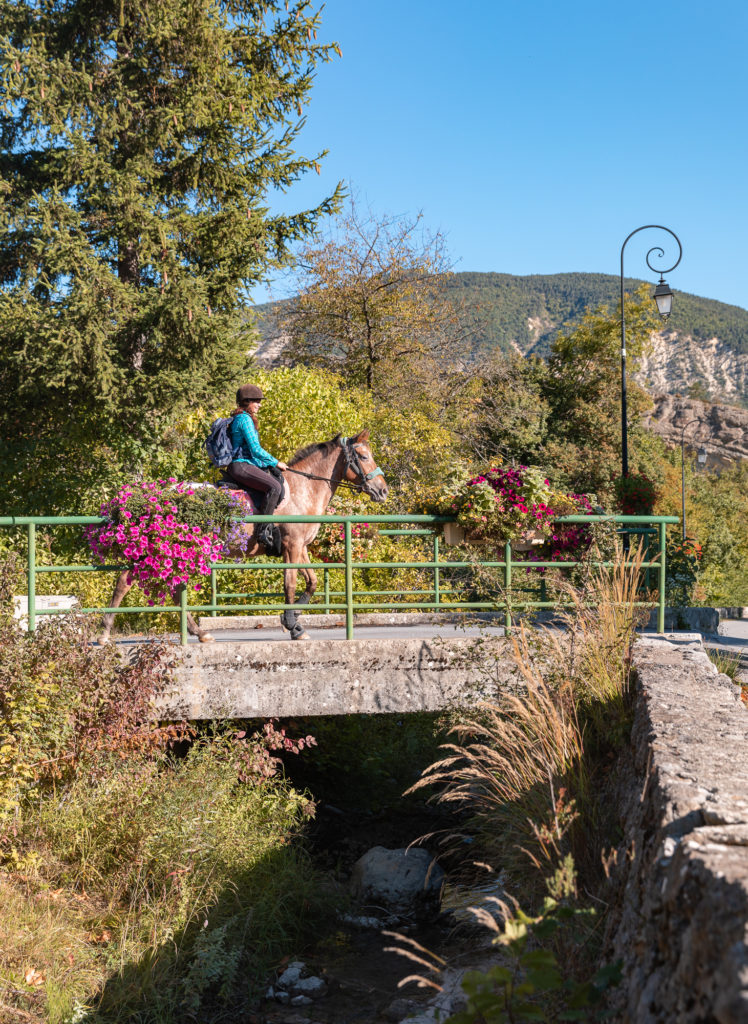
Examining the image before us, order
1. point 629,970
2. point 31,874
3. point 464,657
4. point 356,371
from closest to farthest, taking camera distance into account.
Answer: point 629,970 → point 31,874 → point 464,657 → point 356,371

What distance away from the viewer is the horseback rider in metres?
8.55

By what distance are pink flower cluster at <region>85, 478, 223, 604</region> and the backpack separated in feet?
3.55

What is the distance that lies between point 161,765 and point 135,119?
13079mm

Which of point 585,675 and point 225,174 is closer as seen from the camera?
point 585,675

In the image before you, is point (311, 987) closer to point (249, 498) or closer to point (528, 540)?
point (528, 540)

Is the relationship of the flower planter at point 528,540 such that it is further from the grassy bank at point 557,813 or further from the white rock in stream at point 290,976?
the white rock in stream at point 290,976

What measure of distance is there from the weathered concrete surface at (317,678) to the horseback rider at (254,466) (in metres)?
Result: 1.49

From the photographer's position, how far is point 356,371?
82.5 ft

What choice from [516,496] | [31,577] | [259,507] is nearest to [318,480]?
[259,507]

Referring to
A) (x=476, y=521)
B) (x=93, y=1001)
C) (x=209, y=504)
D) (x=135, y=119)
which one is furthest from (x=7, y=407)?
(x=93, y=1001)

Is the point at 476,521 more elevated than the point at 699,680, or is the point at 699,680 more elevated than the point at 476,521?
the point at 476,521

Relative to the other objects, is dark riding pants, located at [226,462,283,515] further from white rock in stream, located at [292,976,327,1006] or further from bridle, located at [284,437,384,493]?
white rock in stream, located at [292,976,327,1006]

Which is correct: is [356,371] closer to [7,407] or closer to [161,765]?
[7,407]

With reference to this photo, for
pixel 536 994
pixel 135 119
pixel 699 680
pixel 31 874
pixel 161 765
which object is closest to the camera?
pixel 536 994
